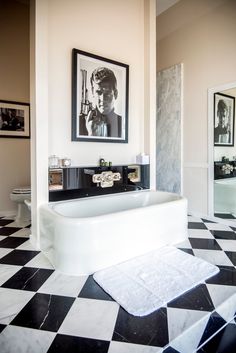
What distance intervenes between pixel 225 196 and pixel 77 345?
2.68m

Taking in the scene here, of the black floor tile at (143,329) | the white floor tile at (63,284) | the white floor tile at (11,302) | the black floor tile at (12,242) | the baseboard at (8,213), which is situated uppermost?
the baseboard at (8,213)

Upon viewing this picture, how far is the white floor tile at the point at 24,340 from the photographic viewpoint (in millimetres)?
1116

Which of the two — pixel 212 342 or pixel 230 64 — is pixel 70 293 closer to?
pixel 212 342

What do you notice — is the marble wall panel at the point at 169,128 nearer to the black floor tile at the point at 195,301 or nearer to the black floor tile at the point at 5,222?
the black floor tile at the point at 195,301

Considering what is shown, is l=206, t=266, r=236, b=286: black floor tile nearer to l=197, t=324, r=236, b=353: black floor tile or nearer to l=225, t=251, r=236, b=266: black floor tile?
l=225, t=251, r=236, b=266: black floor tile

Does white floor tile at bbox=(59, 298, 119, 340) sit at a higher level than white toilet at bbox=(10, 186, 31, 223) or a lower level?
lower

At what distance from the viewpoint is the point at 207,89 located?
10.5ft

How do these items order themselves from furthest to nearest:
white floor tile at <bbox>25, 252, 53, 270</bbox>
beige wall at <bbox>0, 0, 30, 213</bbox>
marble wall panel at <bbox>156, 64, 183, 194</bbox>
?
marble wall panel at <bbox>156, 64, 183, 194</bbox>, beige wall at <bbox>0, 0, 30, 213</bbox>, white floor tile at <bbox>25, 252, 53, 270</bbox>

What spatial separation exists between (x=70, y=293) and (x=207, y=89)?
3081 mm

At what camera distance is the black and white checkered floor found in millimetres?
1148

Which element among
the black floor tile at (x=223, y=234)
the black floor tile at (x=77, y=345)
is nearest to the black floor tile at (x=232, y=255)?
the black floor tile at (x=223, y=234)

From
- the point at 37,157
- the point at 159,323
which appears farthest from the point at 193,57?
the point at 159,323

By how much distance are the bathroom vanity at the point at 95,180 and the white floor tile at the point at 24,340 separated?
1260 mm

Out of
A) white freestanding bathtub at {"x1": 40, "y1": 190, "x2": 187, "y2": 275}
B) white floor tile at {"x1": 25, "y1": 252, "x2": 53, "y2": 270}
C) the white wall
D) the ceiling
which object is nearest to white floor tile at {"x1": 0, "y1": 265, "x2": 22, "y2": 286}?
white floor tile at {"x1": 25, "y1": 252, "x2": 53, "y2": 270}
